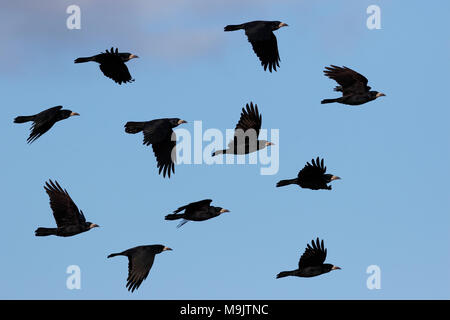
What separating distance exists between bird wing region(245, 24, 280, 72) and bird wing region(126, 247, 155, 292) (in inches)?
237

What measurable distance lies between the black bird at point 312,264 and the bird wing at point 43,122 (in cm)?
622

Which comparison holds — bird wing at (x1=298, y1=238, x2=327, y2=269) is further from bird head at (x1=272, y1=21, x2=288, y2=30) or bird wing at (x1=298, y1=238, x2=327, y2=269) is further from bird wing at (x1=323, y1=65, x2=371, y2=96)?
bird head at (x1=272, y1=21, x2=288, y2=30)

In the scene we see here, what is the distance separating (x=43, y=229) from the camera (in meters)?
17.5

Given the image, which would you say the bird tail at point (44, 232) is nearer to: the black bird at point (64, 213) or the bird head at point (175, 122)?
the black bird at point (64, 213)

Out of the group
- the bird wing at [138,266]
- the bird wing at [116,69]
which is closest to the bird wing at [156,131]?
the bird wing at [116,69]

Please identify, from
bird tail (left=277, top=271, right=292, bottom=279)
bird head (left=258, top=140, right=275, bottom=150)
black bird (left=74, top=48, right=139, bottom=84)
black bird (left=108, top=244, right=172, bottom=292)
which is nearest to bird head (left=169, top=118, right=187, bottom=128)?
black bird (left=74, top=48, right=139, bottom=84)

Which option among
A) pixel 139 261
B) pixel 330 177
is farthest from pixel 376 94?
pixel 139 261

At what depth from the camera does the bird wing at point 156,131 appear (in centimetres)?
1778

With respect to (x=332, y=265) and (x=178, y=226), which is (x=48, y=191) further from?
(x=332, y=265)

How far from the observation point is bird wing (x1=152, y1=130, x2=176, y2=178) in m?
17.8

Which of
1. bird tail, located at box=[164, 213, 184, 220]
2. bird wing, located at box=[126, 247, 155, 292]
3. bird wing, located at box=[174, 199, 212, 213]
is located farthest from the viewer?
bird tail, located at box=[164, 213, 184, 220]
